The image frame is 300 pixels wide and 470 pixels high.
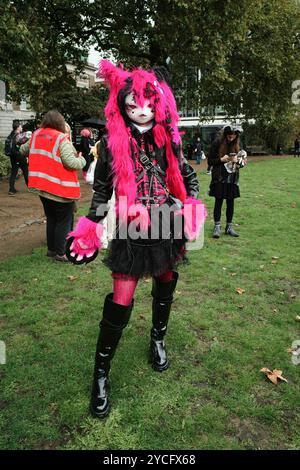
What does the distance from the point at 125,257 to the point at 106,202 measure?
40 cm

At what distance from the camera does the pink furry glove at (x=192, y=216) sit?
2.77m

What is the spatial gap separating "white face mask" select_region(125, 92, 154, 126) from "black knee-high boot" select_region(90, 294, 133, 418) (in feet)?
3.87

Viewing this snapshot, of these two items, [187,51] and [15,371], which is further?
[187,51]

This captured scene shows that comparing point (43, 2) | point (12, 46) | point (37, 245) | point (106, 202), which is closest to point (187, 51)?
point (43, 2)

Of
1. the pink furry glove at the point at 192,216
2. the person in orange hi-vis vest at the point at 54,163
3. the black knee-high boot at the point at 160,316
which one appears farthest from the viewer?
the person in orange hi-vis vest at the point at 54,163

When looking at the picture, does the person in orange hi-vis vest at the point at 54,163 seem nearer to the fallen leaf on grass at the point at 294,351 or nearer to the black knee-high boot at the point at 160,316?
the black knee-high boot at the point at 160,316

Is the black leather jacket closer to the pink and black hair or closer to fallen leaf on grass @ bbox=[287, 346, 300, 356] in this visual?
the pink and black hair

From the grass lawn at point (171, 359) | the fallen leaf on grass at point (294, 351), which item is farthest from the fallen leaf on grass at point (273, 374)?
the fallen leaf on grass at point (294, 351)

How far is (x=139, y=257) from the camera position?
2.60 m

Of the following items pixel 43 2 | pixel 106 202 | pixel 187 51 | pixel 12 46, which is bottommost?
pixel 106 202

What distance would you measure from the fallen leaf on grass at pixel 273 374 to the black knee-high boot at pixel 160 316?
76 cm

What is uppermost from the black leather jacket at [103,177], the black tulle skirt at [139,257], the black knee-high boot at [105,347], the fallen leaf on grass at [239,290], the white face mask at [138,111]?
the white face mask at [138,111]
